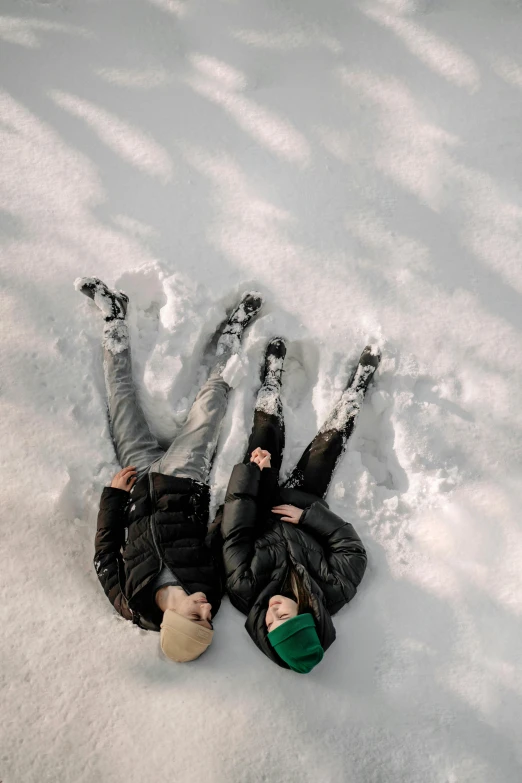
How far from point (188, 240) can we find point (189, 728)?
94.6 inches

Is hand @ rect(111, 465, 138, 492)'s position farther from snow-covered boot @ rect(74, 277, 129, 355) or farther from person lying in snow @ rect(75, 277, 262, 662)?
snow-covered boot @ rect(74, 277, 129, 355)

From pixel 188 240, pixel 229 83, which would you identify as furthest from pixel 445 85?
pixel 188 240

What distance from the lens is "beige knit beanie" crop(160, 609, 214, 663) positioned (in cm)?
219

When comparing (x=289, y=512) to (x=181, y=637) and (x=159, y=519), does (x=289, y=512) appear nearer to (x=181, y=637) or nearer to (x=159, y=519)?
(x=159, y=519)

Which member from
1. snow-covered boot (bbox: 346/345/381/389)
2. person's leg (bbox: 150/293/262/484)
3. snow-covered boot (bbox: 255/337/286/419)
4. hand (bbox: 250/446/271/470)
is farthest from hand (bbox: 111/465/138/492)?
snow-covered boot (bbox: 346/345/381/389)

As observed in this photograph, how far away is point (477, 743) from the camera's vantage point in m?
2.23

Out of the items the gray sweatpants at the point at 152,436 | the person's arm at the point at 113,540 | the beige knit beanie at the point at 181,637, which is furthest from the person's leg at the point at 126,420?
the beige knit beanie at the point at 181,637

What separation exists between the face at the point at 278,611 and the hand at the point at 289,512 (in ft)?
1.19

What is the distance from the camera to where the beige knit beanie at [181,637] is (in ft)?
7.18

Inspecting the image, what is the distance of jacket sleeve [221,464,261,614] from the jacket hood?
0.21 ft

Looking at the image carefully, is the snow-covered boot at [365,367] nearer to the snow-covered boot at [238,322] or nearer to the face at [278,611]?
the snow-covered boot at [238,322]

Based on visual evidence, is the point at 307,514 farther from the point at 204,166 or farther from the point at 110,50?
the point at 110,50

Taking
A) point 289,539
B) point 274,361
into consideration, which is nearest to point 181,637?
point 289,539

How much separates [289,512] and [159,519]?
0.60 metres
